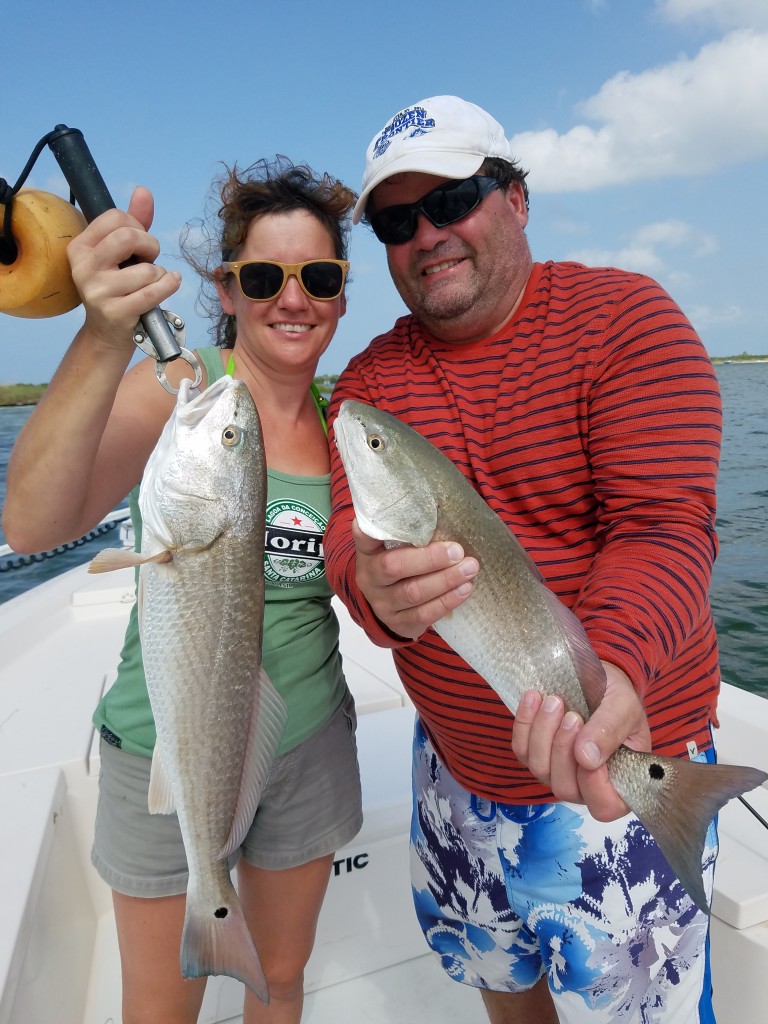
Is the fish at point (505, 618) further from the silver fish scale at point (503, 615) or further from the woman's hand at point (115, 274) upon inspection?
the woman's hand at point (115, 274)

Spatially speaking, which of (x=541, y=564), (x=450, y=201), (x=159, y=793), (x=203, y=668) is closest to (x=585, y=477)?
(x=541, y=564)

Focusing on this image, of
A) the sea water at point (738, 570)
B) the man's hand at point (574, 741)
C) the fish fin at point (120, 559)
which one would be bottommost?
the sea water at point (738, 570)

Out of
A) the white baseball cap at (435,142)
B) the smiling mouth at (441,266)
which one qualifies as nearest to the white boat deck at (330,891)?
the smiling mouth at (441,266)

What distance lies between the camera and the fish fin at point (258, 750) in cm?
199

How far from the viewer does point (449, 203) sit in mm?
2463

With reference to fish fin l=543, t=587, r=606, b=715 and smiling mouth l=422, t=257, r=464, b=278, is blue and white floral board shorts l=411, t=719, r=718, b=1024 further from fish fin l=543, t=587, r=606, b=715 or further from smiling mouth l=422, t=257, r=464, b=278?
smiling mouth l=422, t=257, r=464, b=278

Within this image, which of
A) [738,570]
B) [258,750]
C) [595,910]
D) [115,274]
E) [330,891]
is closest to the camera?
[115,274]

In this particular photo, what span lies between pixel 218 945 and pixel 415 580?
3.86ft

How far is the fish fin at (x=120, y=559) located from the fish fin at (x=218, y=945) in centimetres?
94

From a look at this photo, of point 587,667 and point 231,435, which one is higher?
point 231,435

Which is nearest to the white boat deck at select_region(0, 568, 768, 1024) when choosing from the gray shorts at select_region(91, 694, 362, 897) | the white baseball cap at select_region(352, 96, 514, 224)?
the gray shorts at select_region(91, 694, 362, 897)

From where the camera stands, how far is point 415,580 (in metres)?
1.69

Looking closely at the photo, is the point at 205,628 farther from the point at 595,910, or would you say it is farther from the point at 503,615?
the point at 595,910

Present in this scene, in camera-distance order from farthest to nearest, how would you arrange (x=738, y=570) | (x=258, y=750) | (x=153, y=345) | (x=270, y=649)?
(x=738, y=570), (x=270, y=649), (x=258, y=750), (x=153, y=345)
